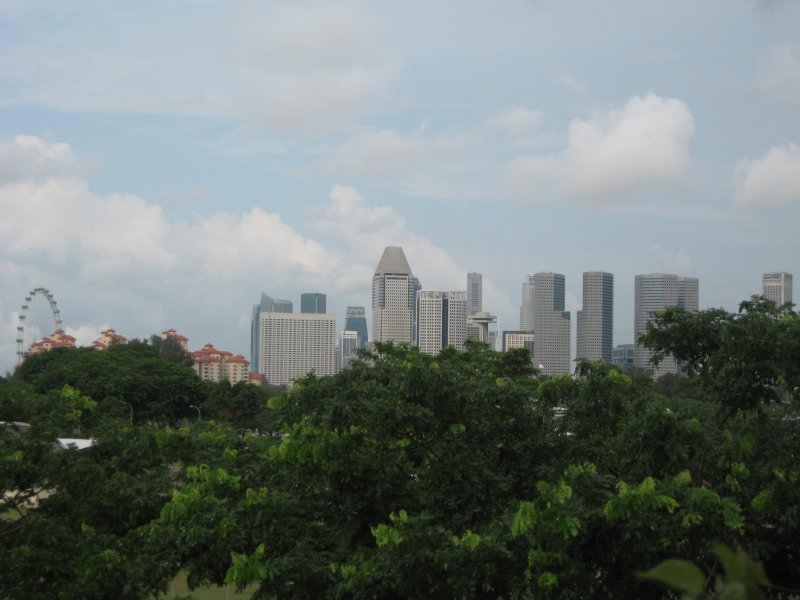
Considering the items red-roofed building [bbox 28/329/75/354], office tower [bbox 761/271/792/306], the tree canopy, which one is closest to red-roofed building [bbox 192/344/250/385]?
red-roofed building [bbox 28/329/75/354]

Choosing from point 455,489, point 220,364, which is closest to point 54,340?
point 220,364

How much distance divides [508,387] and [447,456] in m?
1.22

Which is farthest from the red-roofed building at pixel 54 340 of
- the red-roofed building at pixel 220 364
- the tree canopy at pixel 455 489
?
the tree canopy at pixel 455 489

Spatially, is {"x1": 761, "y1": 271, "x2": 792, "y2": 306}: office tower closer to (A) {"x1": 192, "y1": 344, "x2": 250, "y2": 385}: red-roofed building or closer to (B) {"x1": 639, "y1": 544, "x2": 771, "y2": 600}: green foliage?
(A) {"x1": 192, "y1": 344, "x2": 250, "y2": 385}: red-roofed building

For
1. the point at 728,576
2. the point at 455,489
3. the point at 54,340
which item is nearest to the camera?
the point at 728,576

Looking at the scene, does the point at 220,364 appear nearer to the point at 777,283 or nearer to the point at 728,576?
the point at 777,283

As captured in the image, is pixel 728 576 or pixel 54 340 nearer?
pixel 728 576

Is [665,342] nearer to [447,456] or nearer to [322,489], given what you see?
[447,456]

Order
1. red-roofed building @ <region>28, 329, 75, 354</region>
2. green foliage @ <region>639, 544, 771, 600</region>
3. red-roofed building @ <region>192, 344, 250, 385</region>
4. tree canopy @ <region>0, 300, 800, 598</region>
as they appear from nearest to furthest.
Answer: green foliage @ <region>639, 544, 771, 600</region> → tree canopy @ <region>0, 300, 800, 598</region> → red-roofed building @ <region>28, 329, 75, 354</region> → red-roofed building @ <region>192, 344, 250, 385</region>

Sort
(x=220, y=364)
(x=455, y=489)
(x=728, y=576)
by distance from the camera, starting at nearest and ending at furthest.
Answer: (x=728, y=576)
(x=455, y=489)
(x=220, y=364)

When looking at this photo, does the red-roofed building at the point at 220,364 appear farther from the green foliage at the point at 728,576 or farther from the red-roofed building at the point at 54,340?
the green foliage at the point at 728,576

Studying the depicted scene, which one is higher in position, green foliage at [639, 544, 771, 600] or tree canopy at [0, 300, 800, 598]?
green foliage at [639, 544, 771, 600]

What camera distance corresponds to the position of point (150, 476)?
1316cm

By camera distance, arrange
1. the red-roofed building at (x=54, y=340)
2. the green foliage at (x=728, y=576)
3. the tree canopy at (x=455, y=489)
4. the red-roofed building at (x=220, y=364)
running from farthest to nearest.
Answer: the red-roofed building at (x=220, y=364), the red-roofed building at (x=54, y=340), the tree canopy at (x=455, y=489), the green foliage at (x=728, y=576)
